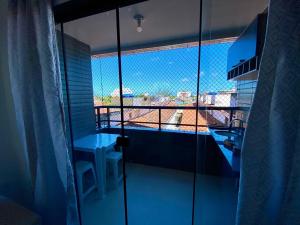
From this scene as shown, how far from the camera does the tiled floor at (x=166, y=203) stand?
1.52m

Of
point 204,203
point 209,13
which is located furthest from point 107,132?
point 209,13

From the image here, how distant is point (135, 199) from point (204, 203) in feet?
2.78

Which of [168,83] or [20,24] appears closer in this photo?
[20,24]

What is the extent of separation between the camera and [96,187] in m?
1.88

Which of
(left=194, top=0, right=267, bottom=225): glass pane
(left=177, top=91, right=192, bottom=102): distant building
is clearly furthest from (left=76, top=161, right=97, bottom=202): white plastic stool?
(left=177, top=91, right=192, bottom=102): distant building

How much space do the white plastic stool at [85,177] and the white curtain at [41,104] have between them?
412 millimetres

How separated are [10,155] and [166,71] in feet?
6.38

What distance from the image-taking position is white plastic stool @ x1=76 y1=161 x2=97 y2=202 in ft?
5.33

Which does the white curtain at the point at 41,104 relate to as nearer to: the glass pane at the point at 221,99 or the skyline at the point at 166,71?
the skyline at the point at 166,71

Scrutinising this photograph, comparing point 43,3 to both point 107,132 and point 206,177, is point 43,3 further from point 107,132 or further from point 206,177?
point 206,177

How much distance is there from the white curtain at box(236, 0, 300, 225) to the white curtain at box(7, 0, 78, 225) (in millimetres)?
1161

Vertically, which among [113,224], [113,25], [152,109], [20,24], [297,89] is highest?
[113,25]

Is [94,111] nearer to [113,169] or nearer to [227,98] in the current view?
[113,169]

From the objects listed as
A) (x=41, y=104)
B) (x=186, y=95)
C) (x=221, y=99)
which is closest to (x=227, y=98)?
(x=221, y=99)
